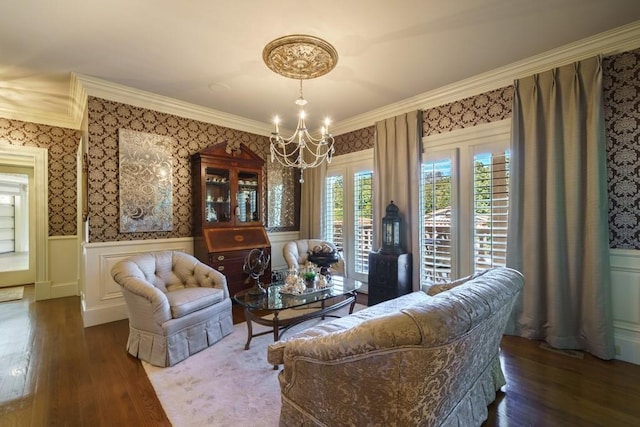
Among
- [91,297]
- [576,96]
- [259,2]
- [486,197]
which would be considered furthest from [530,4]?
[91,297]

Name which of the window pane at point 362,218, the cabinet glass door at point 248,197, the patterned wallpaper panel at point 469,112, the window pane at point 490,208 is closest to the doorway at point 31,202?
the cabinet glass door at point 248,197

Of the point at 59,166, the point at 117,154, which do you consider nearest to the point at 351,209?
the point at 117,154

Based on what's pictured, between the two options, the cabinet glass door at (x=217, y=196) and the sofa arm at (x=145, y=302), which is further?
the cabinet glass door at (x=217, y=196)

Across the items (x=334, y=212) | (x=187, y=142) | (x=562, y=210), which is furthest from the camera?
(x=334, y=212)

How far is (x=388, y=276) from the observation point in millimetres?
3975

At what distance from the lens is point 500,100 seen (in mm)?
3434

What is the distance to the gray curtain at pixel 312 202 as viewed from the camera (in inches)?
216

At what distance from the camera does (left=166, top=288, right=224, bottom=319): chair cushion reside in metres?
2.75

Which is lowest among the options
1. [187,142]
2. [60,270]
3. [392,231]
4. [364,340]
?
[60,270]

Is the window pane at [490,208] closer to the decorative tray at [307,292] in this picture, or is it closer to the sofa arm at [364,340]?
the decorative tray at [307,292]

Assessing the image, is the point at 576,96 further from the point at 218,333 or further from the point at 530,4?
the point at 218,333

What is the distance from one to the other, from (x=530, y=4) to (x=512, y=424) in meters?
3.16

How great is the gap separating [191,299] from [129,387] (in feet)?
2.73

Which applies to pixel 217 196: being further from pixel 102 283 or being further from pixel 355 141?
pixel 355 141
